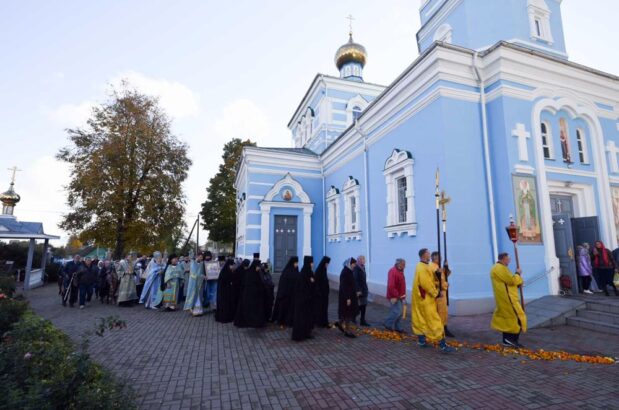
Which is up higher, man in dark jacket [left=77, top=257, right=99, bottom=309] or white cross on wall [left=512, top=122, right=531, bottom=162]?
white cross on wall [left=512, top=122, right=531, bottom=162]

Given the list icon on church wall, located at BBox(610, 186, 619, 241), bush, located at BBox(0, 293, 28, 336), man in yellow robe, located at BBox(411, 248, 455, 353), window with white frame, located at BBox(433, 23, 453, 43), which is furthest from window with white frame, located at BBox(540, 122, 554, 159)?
bush, located at BBox(0, 293, 28, 336)

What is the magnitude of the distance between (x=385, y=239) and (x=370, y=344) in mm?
5455

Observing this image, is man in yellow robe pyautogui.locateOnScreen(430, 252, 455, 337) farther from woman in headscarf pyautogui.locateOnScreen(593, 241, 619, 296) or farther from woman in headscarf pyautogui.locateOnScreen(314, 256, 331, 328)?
woman in headscarf pyautogui.locateOnScreen(593, 241, 619, 296)

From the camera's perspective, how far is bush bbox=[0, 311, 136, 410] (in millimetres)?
2389

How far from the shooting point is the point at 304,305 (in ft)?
22.3

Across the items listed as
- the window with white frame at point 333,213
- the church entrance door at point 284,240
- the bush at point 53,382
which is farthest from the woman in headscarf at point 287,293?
the church entrance door at point 284,240

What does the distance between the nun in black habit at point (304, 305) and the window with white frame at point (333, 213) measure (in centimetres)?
869

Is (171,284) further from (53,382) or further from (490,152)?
(490,152)

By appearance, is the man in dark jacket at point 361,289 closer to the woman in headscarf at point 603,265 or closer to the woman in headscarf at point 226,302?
the woman in headscarf at point 226,302

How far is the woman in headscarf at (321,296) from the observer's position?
7.59m

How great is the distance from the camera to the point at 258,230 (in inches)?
659

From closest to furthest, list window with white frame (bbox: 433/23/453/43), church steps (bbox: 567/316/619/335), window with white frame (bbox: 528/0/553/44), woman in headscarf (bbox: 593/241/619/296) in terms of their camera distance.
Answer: church steps (bbox: 567/316/619/335) < woman in headscarf (bbox: 593/241/619/296) < window with white frame (bbox: 528/0/553/44) < window with white frame (bbox: 433/23/453/43)

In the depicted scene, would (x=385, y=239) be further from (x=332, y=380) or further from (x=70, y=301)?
(x=70, y=301)

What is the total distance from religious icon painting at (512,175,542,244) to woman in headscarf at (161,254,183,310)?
9.98 meters
